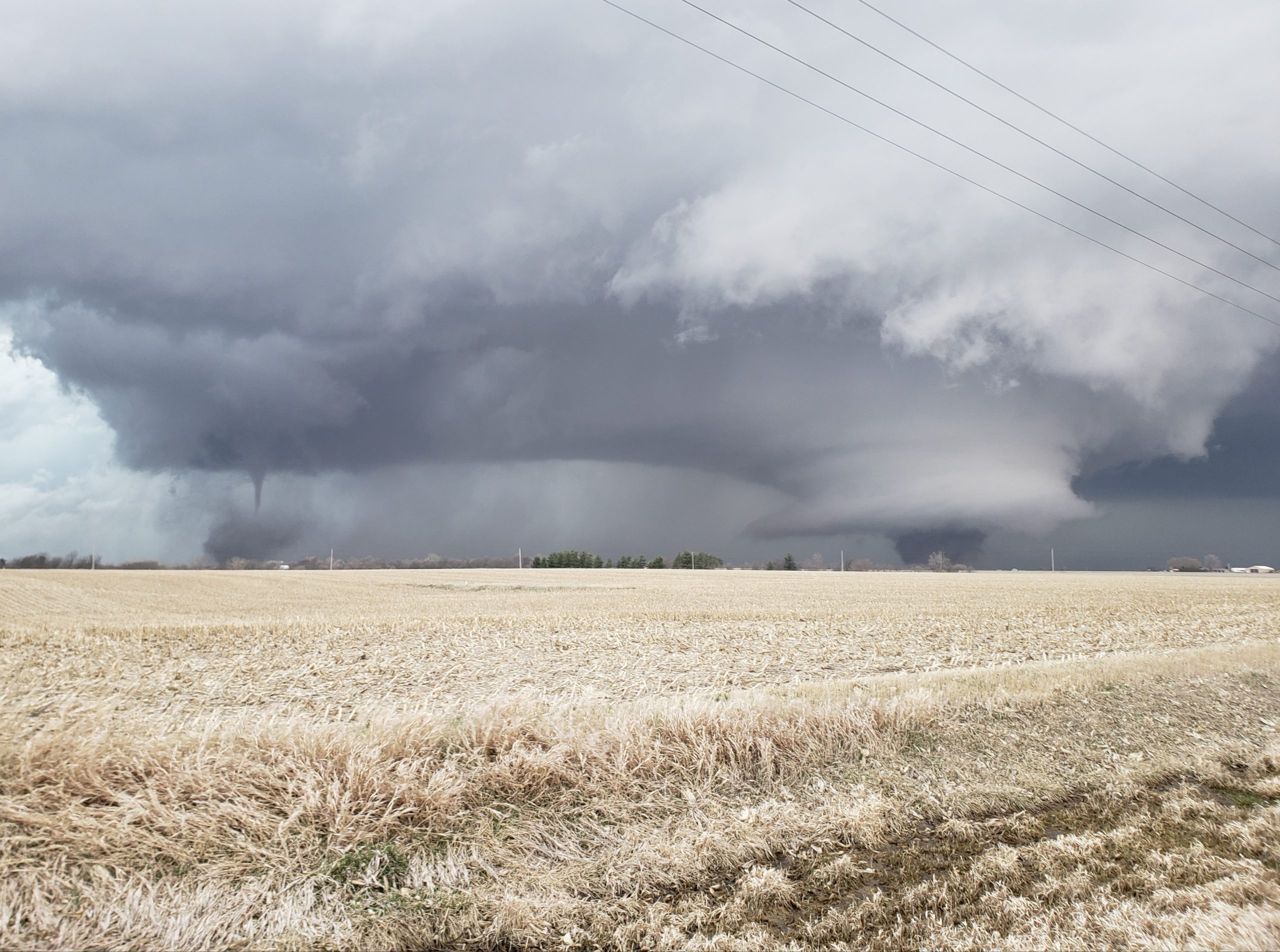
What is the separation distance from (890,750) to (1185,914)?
3878mm

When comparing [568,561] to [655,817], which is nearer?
[655,817]

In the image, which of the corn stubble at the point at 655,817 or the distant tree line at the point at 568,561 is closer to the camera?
the corn stubble at the point at 655,817

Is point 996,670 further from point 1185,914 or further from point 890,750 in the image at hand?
point 1185,914

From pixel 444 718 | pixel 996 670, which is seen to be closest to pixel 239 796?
pixel 444 718

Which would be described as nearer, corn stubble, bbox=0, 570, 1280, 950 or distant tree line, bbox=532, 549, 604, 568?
corn stubble, bbox=0, 570, 1280, 950

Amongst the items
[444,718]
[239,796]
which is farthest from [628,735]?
[239,796]

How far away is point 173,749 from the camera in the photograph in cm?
641

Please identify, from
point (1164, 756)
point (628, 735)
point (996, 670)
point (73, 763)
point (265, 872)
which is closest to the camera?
point (265, 872)

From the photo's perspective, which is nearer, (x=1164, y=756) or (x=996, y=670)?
(x=1164, y=756)

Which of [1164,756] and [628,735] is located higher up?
[628,735]

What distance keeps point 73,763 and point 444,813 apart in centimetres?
322

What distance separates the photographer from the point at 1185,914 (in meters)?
4.89

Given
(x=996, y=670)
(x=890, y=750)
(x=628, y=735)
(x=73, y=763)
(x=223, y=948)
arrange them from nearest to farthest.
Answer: (x=223, y=948), (x=73, y=763), (x=628, y=735), (x=890, y=750), (x=996, y=670)

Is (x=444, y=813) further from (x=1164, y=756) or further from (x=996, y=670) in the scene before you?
(x=996, y=670)
